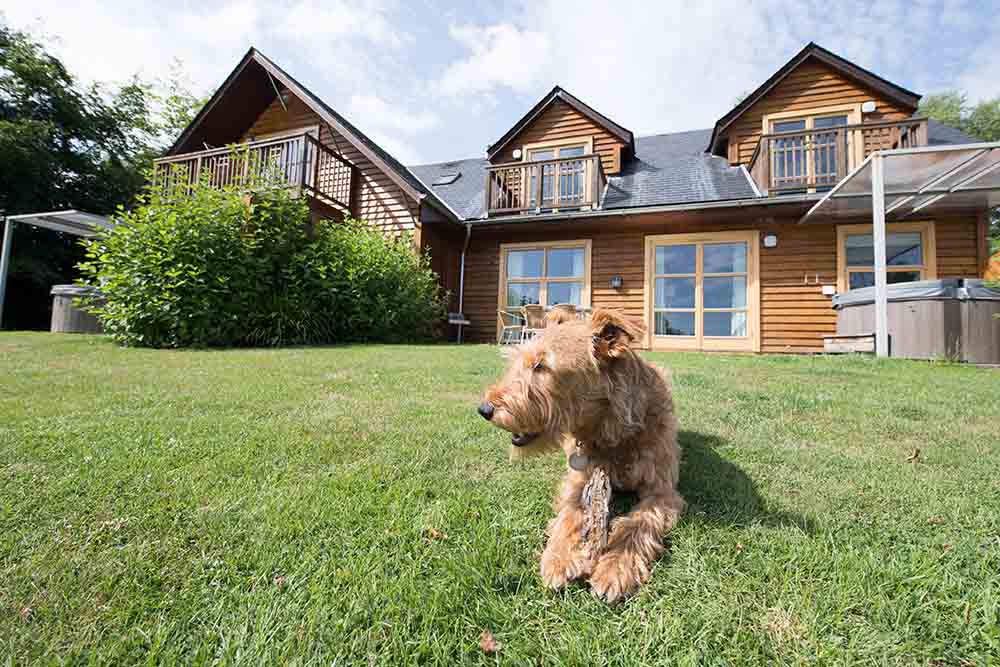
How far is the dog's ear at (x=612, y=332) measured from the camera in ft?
4.84

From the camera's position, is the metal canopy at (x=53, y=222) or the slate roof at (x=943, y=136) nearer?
the slate roof at (x=943, y=136)

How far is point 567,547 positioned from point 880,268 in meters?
7.66

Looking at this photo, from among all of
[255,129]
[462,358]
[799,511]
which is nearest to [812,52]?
[462,358]

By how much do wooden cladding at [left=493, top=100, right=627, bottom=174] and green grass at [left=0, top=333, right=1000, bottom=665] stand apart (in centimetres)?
983

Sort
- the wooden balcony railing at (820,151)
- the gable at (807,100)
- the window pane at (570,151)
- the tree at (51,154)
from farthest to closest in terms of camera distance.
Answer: the tree at (51,154) → the window pane at (570,151) → the gable at (807,100) → the wooden balcony railing at (820,151)

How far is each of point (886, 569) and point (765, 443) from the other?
1.21m

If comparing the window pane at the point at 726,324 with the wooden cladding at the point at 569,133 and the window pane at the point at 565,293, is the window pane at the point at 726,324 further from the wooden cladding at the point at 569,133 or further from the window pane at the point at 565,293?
the wooden cladding at the point at 569,133

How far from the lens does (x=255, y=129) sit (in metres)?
12.0

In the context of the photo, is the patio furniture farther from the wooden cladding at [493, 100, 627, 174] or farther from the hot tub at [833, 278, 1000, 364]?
the wooden cladding at [493, 100, 627, 174]

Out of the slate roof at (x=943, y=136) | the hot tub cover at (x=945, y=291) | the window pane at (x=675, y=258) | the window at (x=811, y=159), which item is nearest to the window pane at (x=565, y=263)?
the window pane at (x=675, y=258)

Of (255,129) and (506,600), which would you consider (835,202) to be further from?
(255,129)

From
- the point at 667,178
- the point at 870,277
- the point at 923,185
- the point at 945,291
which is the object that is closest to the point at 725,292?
the point at 870,277

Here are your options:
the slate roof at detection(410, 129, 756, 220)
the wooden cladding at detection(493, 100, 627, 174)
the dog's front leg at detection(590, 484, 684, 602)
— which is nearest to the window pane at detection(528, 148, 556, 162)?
the wooden cladding at detection(493, 100, 627, 174)

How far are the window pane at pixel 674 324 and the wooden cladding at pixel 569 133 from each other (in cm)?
423
